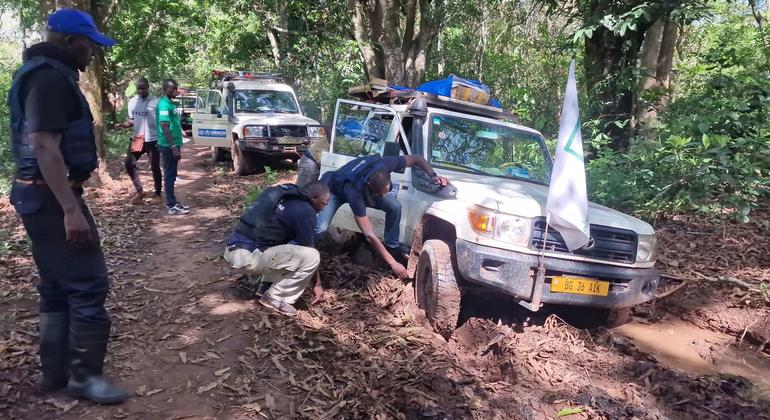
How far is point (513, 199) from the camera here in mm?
4375

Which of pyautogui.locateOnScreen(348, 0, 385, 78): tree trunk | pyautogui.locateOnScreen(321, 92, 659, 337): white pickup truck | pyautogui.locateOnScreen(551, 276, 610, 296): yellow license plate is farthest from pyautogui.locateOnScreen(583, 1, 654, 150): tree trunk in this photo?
pyautogui.locateOnScreen(551, 276, 610, 296): yellow license plate

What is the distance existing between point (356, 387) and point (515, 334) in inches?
54.5

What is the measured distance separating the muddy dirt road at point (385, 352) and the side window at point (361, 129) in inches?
49.1

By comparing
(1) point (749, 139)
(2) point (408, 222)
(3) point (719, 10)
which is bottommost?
(2) point (408, 222)

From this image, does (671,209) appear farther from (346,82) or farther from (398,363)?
(346,82)

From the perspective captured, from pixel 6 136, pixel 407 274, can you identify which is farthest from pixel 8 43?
pixel 407 274

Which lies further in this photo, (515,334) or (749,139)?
(749,139)

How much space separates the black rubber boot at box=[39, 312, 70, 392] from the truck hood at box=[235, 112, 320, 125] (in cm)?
882

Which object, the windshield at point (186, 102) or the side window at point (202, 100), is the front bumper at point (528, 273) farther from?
the windshield at point (186, 102)

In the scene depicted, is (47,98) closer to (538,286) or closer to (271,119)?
(538,286)

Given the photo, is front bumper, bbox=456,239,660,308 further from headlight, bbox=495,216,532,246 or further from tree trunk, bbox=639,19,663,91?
tree trunk, bbox=639,19,663,91

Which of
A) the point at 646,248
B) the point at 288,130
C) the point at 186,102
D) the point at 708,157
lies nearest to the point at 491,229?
the point at 646,248

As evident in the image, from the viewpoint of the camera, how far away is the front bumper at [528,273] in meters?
4.04

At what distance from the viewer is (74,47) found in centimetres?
292
